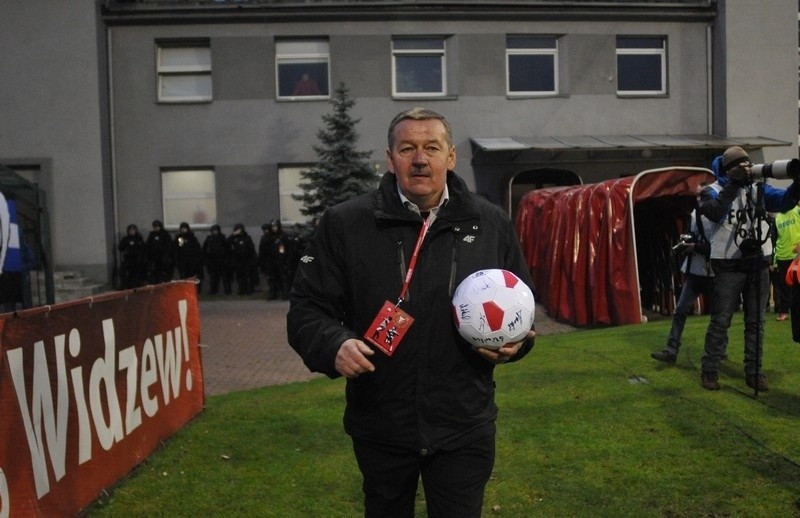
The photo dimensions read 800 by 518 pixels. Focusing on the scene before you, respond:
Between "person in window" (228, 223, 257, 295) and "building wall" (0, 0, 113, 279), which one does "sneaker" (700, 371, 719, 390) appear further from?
"building wall" (0, 0, 113, 279)

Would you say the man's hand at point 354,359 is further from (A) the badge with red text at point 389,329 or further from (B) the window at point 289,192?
(B) the window at point 289,192

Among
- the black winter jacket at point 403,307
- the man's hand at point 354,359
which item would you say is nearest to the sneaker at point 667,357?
the black winter jacket at point 403,307

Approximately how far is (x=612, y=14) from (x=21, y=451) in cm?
2405

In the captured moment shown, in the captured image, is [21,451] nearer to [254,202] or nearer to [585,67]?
[254,202]

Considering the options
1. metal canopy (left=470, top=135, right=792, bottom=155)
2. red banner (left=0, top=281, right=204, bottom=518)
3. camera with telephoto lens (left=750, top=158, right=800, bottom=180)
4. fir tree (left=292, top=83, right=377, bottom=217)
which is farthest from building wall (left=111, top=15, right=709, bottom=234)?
camera with telephoto lens (left=750, top=158, right=800, bottom=180)

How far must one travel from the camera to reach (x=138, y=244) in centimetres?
2247

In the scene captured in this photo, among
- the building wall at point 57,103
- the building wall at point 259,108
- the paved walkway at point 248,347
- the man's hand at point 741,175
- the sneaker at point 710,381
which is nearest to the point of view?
the man's hand at point 741,175

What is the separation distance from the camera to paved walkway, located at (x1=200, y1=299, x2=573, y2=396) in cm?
1059

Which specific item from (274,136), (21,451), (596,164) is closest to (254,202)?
(274,136)

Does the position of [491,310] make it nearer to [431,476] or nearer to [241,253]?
[431,476]

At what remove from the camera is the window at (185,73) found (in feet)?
80.4

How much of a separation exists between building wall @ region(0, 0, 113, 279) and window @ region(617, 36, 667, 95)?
1609 centimetres

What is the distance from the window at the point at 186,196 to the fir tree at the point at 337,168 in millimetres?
4212

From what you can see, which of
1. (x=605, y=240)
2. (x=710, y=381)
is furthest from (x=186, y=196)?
(x=710, y=381)
